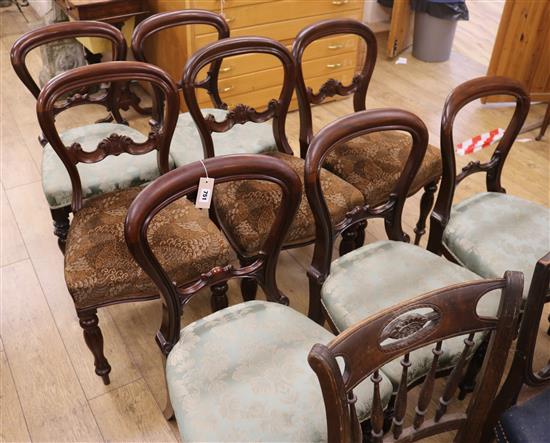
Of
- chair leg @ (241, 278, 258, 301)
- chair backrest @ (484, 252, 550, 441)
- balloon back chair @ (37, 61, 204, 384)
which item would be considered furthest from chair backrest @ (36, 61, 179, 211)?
chair backrest @ (484, 252, 550, 441)

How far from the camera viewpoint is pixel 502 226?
166 cm

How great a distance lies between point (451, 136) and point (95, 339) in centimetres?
119

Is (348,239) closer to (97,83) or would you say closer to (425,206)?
(425,206)

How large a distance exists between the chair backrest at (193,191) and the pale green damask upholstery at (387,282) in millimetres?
190

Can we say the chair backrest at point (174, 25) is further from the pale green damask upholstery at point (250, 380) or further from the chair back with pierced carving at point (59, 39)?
the pale green damask upholstery at point (250, 380)

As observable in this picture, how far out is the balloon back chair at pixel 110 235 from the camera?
57.6 inches

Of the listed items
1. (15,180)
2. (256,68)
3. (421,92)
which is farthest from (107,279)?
(421,92)

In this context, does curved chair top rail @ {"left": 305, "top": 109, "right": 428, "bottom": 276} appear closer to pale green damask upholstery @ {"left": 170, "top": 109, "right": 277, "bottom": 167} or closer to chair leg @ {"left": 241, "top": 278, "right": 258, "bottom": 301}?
chair leg @ {"left": 241, "top": 278, "right": 258, "bottom": 301}

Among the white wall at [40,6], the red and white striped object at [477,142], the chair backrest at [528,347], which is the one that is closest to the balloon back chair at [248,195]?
the chair backrest at [528,347]

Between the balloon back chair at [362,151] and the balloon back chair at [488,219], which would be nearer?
the balloon back chair at [488,219]

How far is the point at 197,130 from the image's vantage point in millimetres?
2008

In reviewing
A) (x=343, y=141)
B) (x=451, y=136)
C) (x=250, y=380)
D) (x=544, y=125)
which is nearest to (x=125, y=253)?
(x=250, y=380)

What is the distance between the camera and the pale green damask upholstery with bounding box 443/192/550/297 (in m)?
1.56

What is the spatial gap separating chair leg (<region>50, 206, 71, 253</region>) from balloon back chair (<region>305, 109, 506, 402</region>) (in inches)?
33.5
